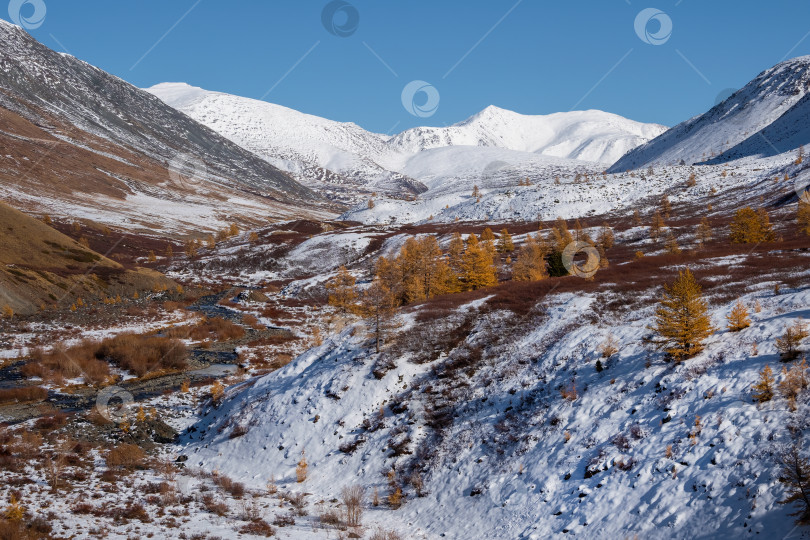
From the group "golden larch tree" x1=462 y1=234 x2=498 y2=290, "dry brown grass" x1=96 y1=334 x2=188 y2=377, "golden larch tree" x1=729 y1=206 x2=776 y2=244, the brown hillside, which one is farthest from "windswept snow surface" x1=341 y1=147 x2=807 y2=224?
"dry brown grass" x1=96 y1=334 x2=188 y2=377

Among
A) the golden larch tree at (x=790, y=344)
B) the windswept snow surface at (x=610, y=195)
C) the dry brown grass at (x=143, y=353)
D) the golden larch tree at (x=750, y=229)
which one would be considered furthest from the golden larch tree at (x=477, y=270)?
the windswept snow surface at (x=610, y=195)

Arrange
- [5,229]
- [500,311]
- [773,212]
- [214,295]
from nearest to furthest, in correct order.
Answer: [500,311]
[5,229]
[214,295]
[773,212]

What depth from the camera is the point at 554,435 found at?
72.7 feet

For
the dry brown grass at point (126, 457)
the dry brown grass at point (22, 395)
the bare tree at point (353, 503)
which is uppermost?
the dry brown grass at point (22, 395)

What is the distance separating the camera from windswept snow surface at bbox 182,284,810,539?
16.7 metres

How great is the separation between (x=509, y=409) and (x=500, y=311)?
43.5 ft

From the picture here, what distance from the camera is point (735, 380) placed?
20.3 m

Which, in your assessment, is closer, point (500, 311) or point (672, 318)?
point (672, 318)

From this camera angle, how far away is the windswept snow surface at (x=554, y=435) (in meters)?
16.7

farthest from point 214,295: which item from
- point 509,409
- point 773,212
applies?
point 773,212

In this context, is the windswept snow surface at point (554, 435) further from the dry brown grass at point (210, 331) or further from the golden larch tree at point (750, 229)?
the golden larch tree at point (750, 229)

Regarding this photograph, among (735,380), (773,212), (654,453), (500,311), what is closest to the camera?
(654,453)

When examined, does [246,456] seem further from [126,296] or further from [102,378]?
[126,296]

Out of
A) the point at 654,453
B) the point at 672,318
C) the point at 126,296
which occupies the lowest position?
the point at 654,453
